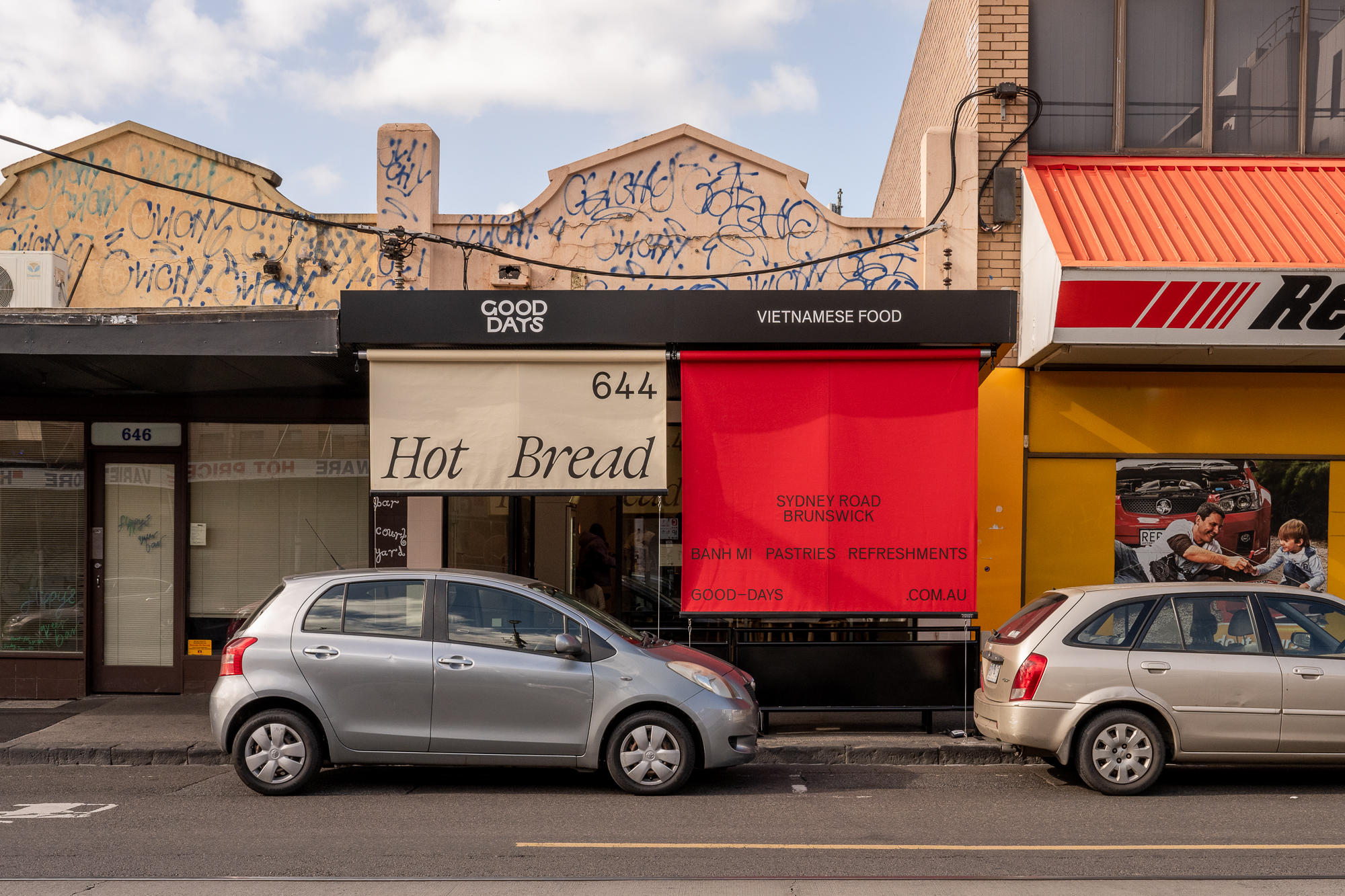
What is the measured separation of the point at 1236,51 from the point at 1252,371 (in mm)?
3976

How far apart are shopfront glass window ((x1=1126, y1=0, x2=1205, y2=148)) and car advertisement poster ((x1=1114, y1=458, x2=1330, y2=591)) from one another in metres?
3.89

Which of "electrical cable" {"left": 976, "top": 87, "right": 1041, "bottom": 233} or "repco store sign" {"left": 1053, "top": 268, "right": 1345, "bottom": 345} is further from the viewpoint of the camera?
"electrical cable" {"left": 976, "top": 87, "right": 1041, "bottom": 233}

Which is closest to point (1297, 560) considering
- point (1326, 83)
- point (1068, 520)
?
point (1068, 520)

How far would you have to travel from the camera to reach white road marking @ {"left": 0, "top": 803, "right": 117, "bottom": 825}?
22.4 feet

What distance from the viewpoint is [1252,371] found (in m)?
11.0

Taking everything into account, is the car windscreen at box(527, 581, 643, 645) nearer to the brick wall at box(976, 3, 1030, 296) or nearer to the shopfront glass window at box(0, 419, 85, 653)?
the brick wall at box(976, 3, 1030, 296)

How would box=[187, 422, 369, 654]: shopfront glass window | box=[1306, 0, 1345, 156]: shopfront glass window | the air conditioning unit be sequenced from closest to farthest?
1. the air conditioning unit
2. box=[187, 422, 369, 654]: shopfront glass window
3. box=[1306, 0, 1345, 156]: shopfront glass window

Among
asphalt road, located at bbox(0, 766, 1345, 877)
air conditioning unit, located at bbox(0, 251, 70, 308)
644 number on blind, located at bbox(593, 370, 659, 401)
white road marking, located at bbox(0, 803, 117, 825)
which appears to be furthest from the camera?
air conditioning unit, located at bbox(0, 251, 70, 308)

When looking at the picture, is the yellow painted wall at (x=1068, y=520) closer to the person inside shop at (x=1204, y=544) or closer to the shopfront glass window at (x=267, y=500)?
the person inside shop at (x=1204, y=544)

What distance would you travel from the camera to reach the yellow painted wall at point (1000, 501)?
430 inches

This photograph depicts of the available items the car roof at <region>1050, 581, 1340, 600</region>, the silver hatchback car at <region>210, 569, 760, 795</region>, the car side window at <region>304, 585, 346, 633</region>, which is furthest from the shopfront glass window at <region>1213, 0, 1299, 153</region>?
the car side window at <region>304, 585, 346, 633</region>

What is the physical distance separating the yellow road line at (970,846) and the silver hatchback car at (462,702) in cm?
117

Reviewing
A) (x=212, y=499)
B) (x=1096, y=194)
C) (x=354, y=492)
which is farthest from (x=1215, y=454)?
(x=212, y=499)

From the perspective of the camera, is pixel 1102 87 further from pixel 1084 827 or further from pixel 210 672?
pixel 210 672
